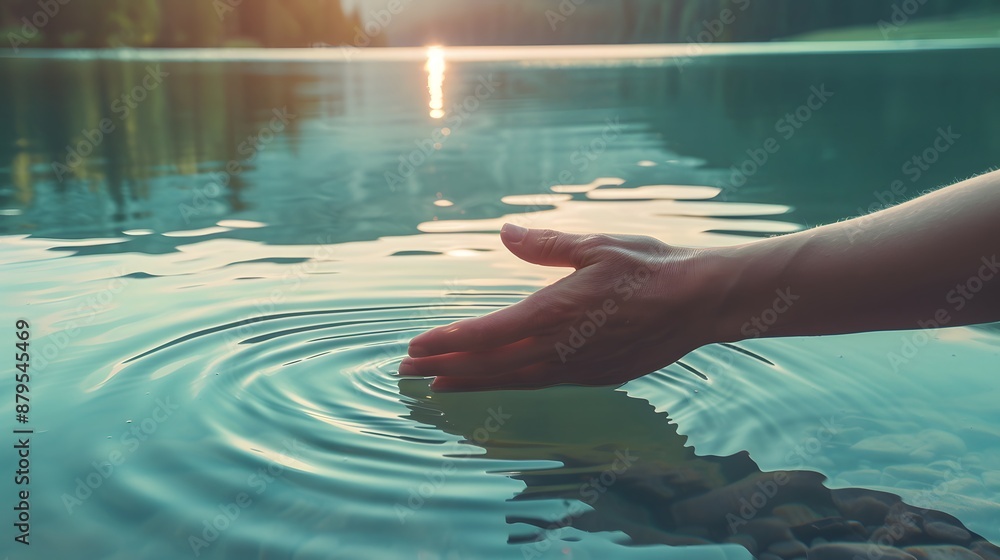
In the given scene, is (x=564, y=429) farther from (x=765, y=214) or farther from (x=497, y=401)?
(x=765, y=214)

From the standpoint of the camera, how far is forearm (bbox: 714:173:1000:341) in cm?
219

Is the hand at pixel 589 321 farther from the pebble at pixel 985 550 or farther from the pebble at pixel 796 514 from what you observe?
the pebble at pixel 985 550

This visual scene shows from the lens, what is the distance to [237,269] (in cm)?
428

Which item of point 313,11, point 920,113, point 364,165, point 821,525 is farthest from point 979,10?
point 821,525

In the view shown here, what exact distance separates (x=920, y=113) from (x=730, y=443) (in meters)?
11.3

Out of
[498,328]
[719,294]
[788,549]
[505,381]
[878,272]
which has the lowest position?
[788,549]

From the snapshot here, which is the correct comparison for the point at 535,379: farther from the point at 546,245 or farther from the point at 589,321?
the point at 546,245

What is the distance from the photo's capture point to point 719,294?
2.52 metres

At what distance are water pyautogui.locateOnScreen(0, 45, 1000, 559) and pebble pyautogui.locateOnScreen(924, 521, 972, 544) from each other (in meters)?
0.06

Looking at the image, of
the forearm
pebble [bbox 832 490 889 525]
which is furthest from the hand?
pebble [bbox 832 490 889 525]

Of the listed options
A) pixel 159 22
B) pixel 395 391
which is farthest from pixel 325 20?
pixel 395 391

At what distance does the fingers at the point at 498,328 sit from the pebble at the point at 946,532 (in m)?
1.12

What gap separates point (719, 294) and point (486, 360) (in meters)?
0.75

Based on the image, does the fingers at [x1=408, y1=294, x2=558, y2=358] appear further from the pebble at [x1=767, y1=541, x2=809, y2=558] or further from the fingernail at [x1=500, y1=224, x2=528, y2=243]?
the pebble at [x1=767, y1=541, x2=809, y2=558]
